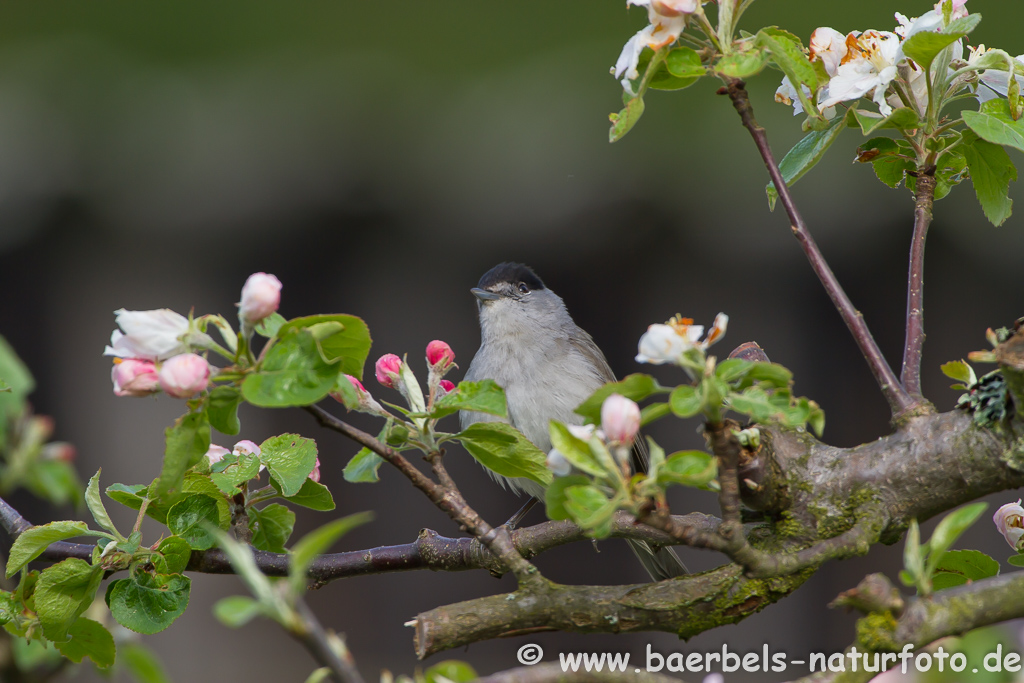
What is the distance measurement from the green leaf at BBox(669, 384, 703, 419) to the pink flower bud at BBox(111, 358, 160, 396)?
0.52 meters

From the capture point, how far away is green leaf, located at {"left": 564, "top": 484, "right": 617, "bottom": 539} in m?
0.75

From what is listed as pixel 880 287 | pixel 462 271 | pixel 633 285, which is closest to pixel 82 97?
pixel 462 271

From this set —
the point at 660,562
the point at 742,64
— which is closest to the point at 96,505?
the point at 742,64

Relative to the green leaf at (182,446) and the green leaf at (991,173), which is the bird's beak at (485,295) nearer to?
the green leaf at (991,173)

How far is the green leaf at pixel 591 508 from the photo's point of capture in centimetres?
75

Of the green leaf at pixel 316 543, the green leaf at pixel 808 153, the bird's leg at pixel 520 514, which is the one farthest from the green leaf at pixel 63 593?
the bird's leg at pixel 520 514

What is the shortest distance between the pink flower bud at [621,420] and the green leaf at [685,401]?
0.04m

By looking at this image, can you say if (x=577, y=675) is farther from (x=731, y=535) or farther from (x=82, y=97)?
(x=82, y=97)

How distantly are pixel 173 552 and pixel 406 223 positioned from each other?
2.60 meters

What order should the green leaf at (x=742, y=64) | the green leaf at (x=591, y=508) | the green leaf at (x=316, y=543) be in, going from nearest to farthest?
the green leaf at (x=316, y=543)
the green leaf at (x=591, y=508)
the green leaf at (x=742, y=64)

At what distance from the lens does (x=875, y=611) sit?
0.82m

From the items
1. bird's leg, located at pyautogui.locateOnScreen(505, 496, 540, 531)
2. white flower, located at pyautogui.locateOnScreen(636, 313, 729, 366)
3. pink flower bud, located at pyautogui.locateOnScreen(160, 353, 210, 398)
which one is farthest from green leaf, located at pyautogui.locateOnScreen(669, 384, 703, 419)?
bird's leg, located at pyautogui.locateOnScreen(505, 496, 540, 531)

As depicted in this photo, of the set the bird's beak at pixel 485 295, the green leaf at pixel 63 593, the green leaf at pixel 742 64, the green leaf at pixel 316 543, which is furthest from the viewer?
the bird's beak at pixel 485 295

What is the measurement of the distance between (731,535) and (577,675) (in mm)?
227
